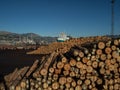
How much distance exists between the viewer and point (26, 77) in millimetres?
11156

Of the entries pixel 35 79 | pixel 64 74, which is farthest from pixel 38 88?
pixel 64 74

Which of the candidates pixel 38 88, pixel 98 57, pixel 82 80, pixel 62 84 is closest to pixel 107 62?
pixel 98 57

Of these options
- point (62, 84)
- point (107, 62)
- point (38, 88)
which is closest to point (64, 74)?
point (62, 84)

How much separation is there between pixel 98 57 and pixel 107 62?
0.44 metres

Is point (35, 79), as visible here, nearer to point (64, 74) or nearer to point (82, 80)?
point (64, 74)

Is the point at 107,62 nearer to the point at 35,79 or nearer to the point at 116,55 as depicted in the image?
the point at 116,55

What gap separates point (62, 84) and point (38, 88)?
0.98 metres

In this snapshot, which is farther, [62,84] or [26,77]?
[26,77]

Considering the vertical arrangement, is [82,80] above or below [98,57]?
below

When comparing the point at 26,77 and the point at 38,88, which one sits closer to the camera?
the point at 38,88

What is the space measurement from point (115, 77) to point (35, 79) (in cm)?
329

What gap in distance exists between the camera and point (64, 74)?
10.5m

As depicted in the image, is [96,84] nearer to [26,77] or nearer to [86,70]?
[86,70]

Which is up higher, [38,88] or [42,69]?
[42,69]
